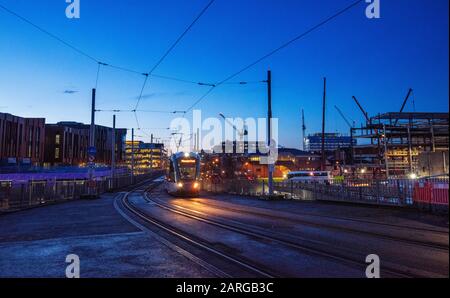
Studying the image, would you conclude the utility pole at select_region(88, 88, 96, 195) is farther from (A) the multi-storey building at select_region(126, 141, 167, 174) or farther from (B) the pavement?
(A) the multi-storey building at select_region(126, 141, 167, 174)

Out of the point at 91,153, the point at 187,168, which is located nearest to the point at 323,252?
the point at 187,168

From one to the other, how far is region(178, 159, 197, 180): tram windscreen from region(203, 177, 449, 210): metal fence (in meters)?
5.46

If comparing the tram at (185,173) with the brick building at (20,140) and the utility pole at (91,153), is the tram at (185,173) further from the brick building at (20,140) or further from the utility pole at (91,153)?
the brick building at (20,140)

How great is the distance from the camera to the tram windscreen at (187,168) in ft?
92.8

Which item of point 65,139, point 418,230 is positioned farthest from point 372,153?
point 65,139

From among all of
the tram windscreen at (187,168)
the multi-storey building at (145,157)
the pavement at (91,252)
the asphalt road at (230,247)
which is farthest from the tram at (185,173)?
the multi-storey building at (145,157)

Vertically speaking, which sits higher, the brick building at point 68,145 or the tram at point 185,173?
the brick building at point 68,145

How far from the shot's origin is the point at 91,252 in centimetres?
843

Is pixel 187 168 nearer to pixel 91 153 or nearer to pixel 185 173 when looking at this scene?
pixel 185 173

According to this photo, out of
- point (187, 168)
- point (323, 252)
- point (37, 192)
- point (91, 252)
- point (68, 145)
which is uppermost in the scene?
point (68, 145)

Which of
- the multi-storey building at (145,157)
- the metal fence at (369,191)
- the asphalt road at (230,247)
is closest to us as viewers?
the asphalt road at (230,247)

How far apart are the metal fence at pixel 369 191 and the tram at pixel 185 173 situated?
517 cm

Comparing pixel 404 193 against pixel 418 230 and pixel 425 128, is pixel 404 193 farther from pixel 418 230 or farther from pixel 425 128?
pixel 425 128

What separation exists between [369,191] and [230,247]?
11.8m
